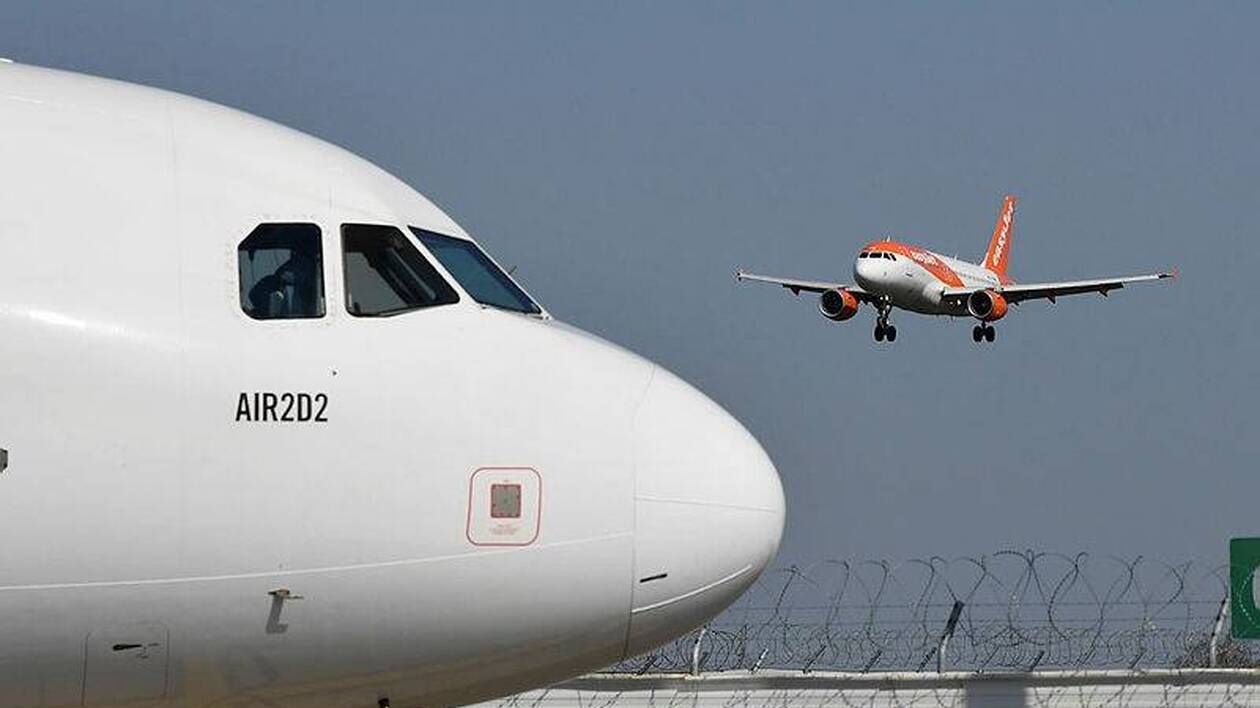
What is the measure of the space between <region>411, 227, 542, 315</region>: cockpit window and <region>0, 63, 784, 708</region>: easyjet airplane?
0.9 inches

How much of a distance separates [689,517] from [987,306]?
213 ft

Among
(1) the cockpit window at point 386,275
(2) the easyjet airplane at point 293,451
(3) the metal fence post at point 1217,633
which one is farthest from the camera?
(3) the metal fence post at point 1217,633

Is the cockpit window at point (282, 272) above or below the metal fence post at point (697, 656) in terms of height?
above

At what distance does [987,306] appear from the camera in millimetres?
73250

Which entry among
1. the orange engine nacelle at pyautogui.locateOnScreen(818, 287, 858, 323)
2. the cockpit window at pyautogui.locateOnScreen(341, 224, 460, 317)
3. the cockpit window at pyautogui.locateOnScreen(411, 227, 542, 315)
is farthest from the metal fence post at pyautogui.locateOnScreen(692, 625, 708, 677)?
the orange engine nacelle at pyautogui.locateOnScreen(818, 287, 858, 323)

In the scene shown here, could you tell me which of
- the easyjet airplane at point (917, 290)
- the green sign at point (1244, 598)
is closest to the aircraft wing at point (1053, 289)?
the easyjet airplane at point (917, 290)

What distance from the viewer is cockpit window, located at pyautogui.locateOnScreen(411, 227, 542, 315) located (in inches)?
367

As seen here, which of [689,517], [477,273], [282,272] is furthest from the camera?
[477,273]

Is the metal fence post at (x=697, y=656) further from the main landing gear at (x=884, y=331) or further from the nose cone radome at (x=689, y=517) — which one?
the main landing gear at (x=884, y=331)

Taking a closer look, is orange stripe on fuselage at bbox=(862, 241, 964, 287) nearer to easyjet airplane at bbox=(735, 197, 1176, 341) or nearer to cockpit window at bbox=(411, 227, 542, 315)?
easyjet airplane at bbox=(735, 197, 1176, 341)

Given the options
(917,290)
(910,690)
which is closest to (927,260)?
(917,290)

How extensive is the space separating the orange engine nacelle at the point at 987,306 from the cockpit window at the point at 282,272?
65079 mm

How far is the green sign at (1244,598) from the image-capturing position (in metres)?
21.4

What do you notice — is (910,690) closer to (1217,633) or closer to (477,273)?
(1217,633)
